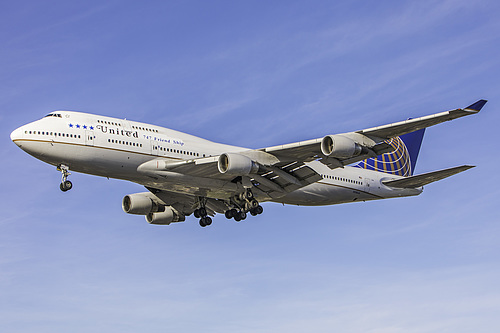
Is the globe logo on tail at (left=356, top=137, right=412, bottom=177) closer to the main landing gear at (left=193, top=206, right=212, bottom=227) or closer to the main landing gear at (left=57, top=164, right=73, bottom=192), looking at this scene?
the main landing gear at (left=193, top=206, right=212, bottom=227)

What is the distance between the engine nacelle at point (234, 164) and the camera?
38000 millimetres

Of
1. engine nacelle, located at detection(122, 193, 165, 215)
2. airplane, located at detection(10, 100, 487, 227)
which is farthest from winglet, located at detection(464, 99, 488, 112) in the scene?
engine nacelle, located at detection(122, 193, 165, 215)

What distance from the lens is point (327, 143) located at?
123 feet

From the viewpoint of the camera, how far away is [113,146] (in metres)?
37.7

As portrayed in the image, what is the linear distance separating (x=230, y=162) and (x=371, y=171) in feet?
48.7

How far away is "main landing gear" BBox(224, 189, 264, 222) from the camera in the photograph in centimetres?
4225

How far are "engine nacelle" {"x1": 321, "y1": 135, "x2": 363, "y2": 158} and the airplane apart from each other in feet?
0.18

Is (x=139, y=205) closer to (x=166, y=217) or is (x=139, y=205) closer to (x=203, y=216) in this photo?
(x=166, y=217)

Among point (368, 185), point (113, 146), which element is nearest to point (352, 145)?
point (368, 185)

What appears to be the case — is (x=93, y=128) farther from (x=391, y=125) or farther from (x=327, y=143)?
(x=391, y=125)

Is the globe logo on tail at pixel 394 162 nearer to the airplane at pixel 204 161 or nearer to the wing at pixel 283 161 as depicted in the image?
the airplane at pixel 204 161

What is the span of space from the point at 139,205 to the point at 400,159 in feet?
68.9

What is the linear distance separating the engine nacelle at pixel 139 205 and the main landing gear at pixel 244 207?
530 cm

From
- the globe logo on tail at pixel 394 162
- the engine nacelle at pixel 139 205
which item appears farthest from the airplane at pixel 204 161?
the globe logo on tail at pixel 394 162
